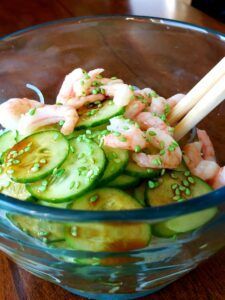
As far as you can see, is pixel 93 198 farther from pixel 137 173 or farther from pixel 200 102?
pixel 200 102

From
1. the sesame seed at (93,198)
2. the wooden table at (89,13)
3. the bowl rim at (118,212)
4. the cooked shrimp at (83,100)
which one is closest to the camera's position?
the bowl rim at (118,212)

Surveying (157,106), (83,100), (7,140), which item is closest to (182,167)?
(157,106)

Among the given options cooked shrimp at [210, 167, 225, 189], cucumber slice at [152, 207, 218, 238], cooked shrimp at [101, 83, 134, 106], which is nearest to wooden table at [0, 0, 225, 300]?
cooked shrimp at [210, 167, 225, 189]

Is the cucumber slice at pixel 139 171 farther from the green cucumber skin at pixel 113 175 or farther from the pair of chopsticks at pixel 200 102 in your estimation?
the pair of chopsticks at pixel 200 102

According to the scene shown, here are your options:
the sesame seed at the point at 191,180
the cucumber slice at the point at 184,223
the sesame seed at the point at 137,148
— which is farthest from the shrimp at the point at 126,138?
the cucumber slice at the point at 184,223

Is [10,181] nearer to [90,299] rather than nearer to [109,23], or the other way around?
[90,299]

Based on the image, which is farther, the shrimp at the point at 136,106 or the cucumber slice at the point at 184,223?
the shrimp at the point at 136,106

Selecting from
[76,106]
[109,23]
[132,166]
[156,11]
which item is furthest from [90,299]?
[156,11]
